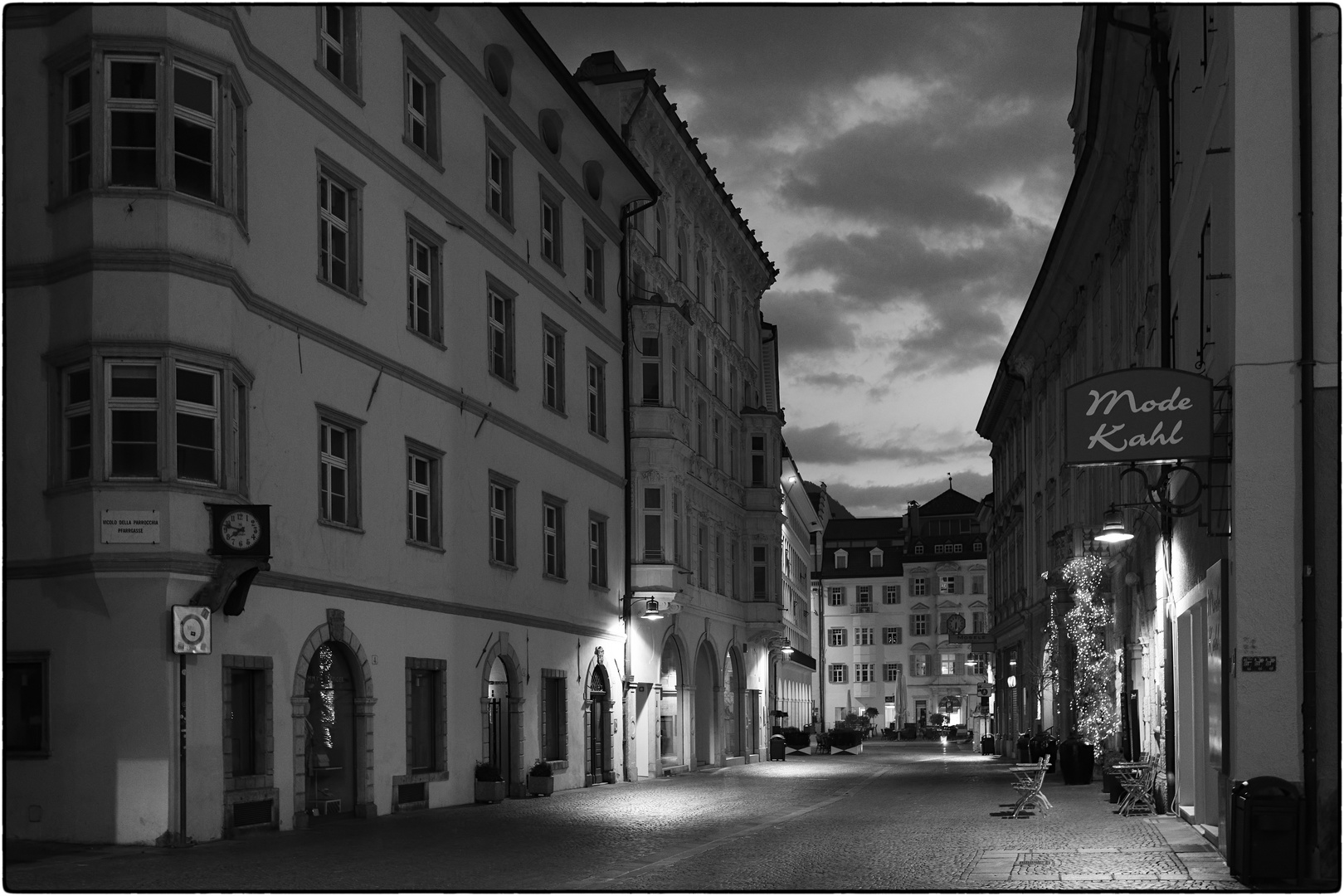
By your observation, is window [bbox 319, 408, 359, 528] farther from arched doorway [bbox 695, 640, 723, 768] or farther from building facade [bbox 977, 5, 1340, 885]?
arched doorway [bbox 695, 640, 723, 768]

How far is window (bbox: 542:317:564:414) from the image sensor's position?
3462 centimetres

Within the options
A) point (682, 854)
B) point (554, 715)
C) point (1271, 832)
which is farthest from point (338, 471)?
point (1271, 832)

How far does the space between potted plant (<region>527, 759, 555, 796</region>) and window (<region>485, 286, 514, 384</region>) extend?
7378mm

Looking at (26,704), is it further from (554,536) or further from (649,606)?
(649,606)

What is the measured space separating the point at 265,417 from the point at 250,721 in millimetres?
3969

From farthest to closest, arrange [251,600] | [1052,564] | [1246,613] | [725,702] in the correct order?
1. [725,702]
2. [1052,564]
3. [251,600]
4. [1246,613]

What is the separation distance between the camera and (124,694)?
19.4m

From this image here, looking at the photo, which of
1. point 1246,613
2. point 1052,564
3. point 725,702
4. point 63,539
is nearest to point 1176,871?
point 1246,613

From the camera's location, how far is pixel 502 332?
32.0 metres

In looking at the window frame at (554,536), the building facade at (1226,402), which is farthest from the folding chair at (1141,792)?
the window frame at (554,536)

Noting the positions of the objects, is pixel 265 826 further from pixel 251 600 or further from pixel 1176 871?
pixel 1176 871

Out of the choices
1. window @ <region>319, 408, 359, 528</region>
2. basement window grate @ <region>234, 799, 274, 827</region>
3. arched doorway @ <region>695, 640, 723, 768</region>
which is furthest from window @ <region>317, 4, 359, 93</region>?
arched doorway @ <region>695, 640, 723, 768</region>

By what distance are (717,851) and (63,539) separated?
27.8 feet

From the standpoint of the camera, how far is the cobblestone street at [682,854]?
15398 millimetres
